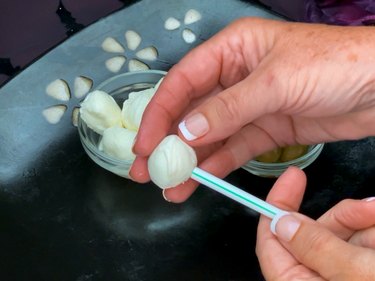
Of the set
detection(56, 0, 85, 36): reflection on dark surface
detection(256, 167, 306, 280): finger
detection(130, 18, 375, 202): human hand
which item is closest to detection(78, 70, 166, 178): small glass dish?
detection(130, 18, 375, 202): human hand

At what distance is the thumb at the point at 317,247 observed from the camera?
45cm

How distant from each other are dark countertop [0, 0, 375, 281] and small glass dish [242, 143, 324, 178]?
11mm

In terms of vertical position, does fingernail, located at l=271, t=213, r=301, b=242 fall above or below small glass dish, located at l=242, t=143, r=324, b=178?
above

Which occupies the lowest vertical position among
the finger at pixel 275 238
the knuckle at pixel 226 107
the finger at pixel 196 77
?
the finger at pixel 275 238

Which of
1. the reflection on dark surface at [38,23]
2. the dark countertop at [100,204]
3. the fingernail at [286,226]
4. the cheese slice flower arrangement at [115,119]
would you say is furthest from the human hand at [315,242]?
Result: the reflection on dark surface at [38,23]

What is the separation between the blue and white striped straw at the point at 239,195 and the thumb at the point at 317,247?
2cm

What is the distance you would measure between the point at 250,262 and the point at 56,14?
69cm

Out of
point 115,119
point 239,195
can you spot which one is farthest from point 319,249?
point 115,119

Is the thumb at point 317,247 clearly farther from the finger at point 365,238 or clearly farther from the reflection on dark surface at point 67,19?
the reflection on dark surface at point 67,19

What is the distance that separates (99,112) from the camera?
0.72 meters

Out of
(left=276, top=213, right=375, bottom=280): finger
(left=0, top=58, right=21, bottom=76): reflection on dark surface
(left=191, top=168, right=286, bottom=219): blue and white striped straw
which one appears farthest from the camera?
(left=0, top=58, right=21, bottom=76): reflection on dark surface

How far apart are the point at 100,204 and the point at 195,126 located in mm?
195

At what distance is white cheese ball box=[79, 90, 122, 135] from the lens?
0.72 metres

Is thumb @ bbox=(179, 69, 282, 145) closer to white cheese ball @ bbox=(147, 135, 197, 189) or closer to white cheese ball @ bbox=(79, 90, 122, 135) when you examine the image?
white cheese ball @ bbox=(147, 135, 197, 189)
